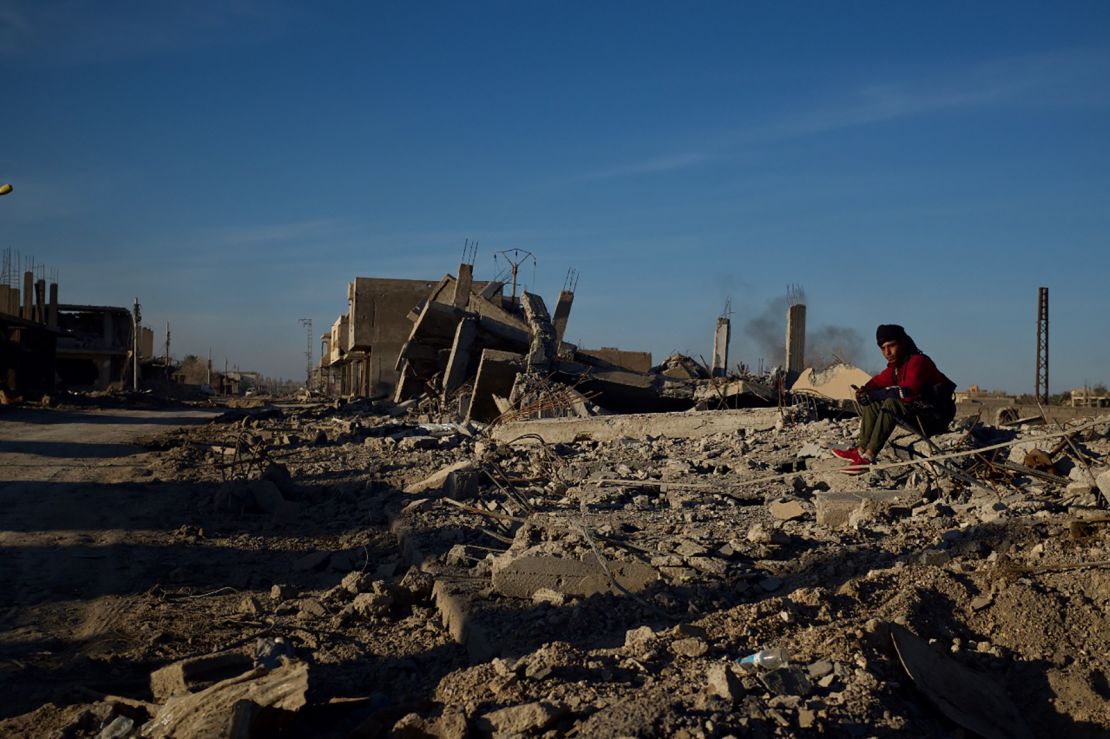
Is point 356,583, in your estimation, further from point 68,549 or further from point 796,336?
point 796,336

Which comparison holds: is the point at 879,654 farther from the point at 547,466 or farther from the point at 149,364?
the point at 149,364

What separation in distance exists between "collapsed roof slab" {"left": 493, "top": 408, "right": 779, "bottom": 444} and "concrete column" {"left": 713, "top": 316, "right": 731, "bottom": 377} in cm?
550

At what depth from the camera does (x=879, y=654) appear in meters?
3.68

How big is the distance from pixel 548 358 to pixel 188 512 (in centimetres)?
956

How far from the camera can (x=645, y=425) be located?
1249cm

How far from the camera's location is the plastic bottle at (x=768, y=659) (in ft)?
11.3

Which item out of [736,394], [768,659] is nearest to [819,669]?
[768,659]

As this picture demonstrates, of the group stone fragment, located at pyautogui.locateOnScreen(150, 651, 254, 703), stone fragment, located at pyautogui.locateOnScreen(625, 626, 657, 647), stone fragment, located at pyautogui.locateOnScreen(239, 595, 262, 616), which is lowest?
stone fragment, located at pyautogui.locateOnScreen(239, 595, 262, 616)

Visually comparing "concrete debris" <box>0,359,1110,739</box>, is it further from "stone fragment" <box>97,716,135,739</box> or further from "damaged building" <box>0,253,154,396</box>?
"damaged building" <box>0,253,154,396</box>

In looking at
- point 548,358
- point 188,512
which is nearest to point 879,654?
point 188,512

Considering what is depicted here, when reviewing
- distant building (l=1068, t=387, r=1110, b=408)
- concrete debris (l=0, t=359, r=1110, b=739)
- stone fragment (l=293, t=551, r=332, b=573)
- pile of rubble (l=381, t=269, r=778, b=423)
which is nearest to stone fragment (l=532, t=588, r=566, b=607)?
concrete debris (l=0, t=359, r=1110, b=739)

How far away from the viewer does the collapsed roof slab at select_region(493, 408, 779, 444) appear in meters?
11.3

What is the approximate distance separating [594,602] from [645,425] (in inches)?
305

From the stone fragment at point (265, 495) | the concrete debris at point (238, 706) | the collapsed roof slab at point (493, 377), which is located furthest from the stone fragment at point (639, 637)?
the collapsed roof slab at point (493, 377)
